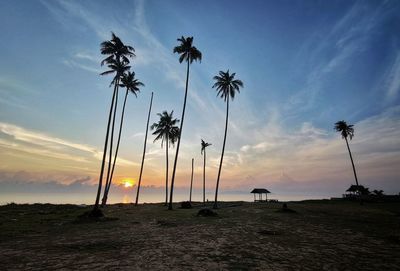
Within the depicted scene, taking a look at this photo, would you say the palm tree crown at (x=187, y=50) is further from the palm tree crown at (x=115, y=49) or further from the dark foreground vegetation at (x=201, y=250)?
the dark foreground vegetation at (x=201, y=250)

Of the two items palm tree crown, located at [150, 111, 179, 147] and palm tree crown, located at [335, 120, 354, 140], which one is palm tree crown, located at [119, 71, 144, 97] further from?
palm tree crown, located at [335, 120, 354, 140]

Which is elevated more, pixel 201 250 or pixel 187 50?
pixel 187 50

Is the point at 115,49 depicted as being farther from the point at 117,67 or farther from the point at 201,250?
the point at 201,250

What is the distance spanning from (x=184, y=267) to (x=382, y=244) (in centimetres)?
1232

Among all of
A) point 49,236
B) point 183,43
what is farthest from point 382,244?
point 183,43

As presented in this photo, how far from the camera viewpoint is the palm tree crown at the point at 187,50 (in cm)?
3797

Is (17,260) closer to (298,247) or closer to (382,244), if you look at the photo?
(298,247)

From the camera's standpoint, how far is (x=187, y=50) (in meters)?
38.2

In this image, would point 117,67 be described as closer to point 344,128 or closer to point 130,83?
point 130,83

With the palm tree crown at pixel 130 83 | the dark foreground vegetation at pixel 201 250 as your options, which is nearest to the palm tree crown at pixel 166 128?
the palm tree crown at pixel 130 83

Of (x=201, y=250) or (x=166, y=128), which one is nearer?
(x=201, y=250)

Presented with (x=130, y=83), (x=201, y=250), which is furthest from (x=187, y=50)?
(x=201, y=250)

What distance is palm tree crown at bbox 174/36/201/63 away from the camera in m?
38.0

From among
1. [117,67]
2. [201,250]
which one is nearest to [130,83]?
[117,67]
